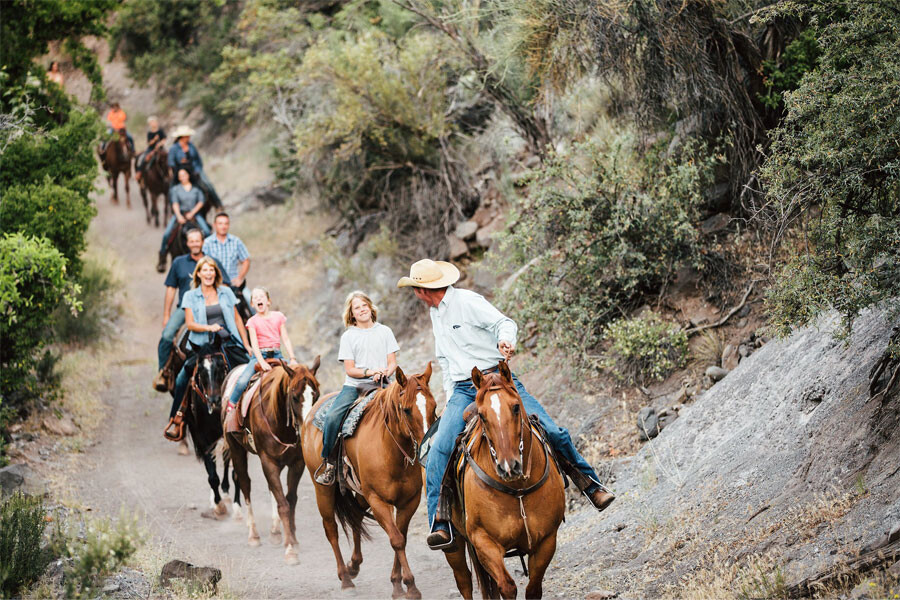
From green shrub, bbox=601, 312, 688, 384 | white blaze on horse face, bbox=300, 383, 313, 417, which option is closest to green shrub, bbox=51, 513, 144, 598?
white blaze on horse face, bbox=300, 383, 313, 417

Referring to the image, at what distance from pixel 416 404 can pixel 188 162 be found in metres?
13.9

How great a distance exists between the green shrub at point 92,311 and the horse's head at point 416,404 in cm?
1200

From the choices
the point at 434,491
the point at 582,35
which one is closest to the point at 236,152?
the point at 582,35

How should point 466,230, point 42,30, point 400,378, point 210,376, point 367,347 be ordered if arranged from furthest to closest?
point 466,230 → point 42,30 → point 210,376 → point 367,347 → point 400,378

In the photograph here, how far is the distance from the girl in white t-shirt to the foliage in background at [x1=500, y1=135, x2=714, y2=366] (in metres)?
3.48

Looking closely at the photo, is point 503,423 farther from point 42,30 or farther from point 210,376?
point 42,30

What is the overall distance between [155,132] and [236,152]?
6.44 meters

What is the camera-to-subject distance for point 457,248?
16.8 meters

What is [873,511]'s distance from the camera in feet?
19.5

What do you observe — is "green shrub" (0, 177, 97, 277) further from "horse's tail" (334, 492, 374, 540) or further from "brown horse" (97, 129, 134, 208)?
"brown horse" (97, 129, 134, 208)

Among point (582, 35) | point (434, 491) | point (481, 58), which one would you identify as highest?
point (582, 35)

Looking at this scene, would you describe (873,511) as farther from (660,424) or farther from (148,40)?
(148,40)

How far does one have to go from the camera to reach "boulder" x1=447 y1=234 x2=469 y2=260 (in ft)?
54.7

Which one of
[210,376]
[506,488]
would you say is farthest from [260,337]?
[506,488]
